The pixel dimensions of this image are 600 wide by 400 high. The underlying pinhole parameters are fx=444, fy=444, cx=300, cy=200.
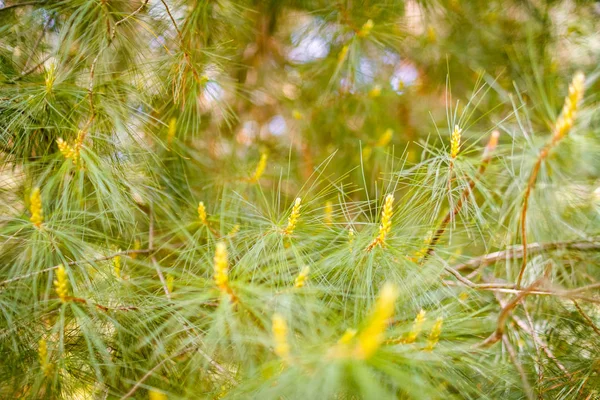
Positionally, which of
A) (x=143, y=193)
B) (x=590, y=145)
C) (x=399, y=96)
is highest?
(x=399, y=96)

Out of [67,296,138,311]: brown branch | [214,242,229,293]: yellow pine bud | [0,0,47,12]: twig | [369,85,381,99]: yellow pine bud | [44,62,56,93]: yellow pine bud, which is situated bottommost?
[67,296,138,311]: brown branch

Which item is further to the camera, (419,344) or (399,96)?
(399,96)

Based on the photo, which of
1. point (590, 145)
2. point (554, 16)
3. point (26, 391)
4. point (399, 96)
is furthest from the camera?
point (399, 96)

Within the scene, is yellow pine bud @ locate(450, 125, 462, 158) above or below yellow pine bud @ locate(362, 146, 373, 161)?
above

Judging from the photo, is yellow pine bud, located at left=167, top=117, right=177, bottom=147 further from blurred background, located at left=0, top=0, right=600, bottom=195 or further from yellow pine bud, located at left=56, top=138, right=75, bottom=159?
yellow pine bud, located at left=56, top=138, right=75, bottom=159

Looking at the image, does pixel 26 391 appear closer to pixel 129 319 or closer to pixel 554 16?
pixel 129 319

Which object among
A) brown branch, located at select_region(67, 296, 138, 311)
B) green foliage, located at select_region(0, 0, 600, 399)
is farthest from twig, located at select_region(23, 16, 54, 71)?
brown branch, located at select_region(67, 296, 138, 311)

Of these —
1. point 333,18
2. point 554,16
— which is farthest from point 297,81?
point 554,16

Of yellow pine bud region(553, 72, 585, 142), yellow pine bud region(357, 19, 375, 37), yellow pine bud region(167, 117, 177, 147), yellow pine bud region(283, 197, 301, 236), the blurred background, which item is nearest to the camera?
yellow pine bud region(553, 72, 585, 142)
